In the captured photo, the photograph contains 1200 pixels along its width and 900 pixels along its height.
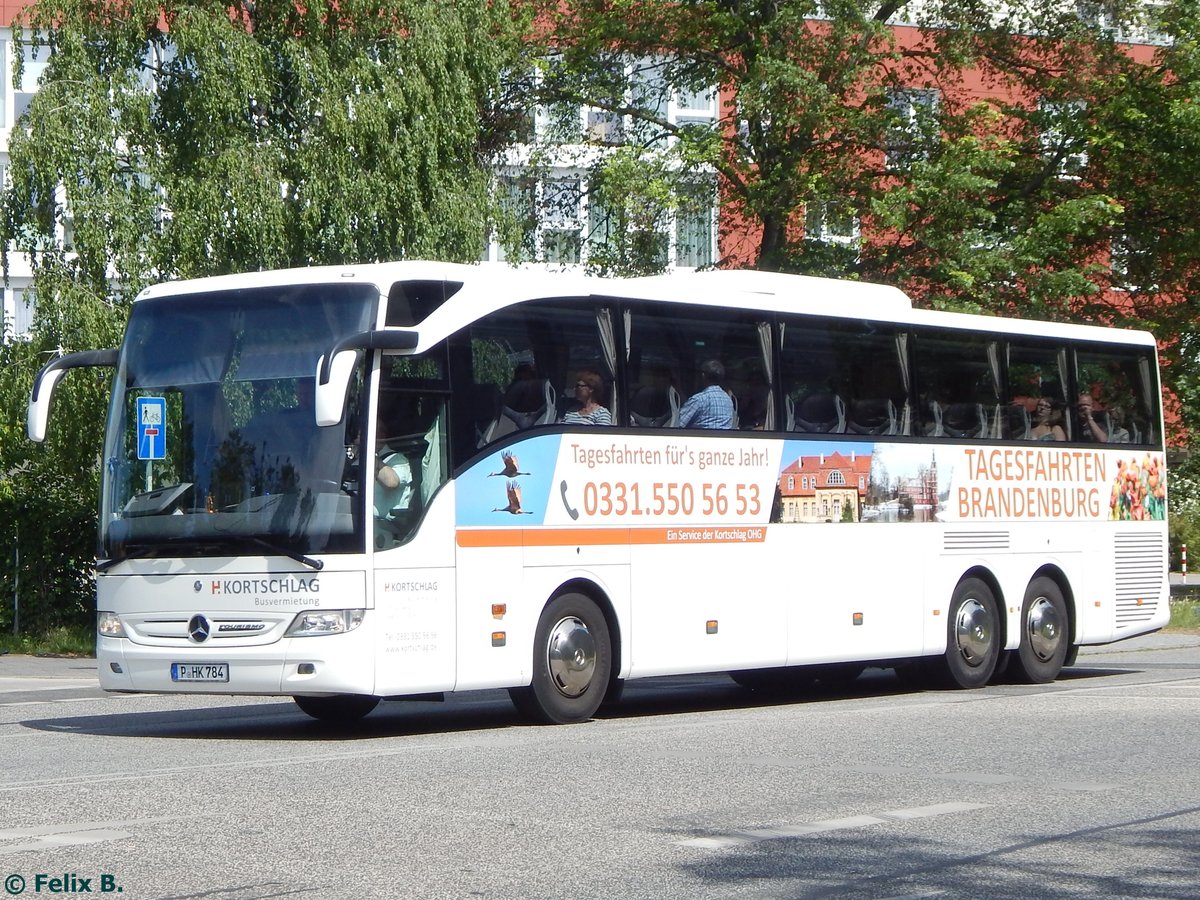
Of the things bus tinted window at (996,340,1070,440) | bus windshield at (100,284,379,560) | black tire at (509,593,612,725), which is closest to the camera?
bus windshield at (100,284,379,560)

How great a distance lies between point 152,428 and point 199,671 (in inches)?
69.3

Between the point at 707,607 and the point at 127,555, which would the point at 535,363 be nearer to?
the point at 707,607

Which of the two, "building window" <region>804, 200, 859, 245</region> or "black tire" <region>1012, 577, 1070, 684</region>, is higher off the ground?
"building window" <region>804, 200, 859, 245</region>

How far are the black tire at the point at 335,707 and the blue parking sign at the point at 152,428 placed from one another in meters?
2.42

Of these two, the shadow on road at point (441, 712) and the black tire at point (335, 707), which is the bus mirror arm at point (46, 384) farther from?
the black tire at point (335, 707)

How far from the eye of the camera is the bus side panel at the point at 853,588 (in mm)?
16500

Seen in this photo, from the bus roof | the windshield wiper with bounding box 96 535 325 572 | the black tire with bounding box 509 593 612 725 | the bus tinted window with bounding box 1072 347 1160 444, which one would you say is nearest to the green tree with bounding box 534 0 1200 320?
the bus tinted window with bounding box 1072 347 1160 444

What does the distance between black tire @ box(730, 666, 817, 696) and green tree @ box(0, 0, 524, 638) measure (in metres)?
9.26

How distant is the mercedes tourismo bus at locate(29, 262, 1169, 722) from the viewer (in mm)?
13109

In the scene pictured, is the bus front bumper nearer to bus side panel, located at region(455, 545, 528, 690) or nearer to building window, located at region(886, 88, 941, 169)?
bus side panel, located at region(455, 545, 528, 690)

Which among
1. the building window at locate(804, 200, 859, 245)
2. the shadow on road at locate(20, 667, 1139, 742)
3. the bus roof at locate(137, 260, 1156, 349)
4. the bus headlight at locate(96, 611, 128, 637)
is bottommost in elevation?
the shadow on road at locate(20, 667, 1139, 742)

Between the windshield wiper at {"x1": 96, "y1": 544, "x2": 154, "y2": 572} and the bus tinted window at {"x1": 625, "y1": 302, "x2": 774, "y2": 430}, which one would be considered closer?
the windshield wiper at {"x1": 96, "y1": 544, "x2": 154, "y2": 572}

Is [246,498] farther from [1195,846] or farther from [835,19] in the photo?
[835,19]

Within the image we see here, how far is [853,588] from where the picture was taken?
1700 centimetres
